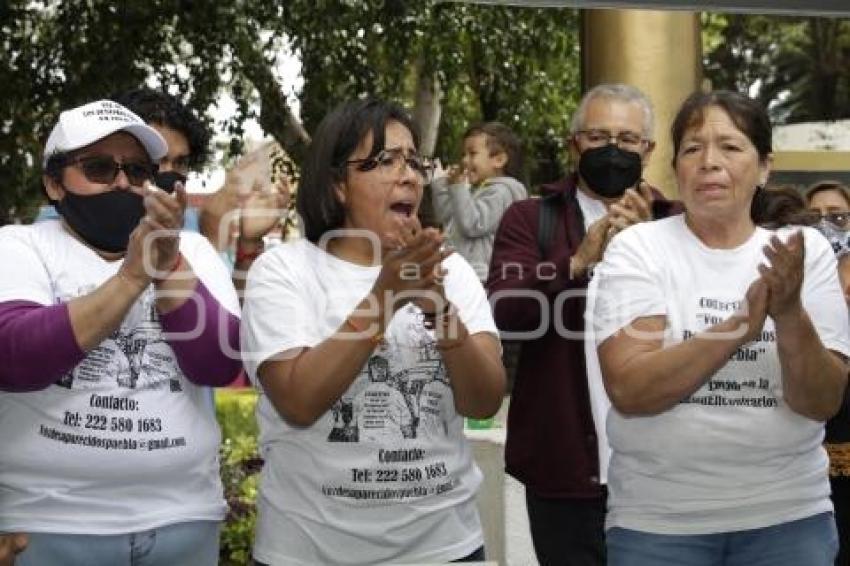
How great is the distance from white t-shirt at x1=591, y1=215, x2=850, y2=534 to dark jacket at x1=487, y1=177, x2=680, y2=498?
0.82 metres

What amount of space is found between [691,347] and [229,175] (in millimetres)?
1263

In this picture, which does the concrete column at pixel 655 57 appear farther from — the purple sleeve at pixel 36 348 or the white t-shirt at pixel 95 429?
the purple sleeve at pixel 36 348

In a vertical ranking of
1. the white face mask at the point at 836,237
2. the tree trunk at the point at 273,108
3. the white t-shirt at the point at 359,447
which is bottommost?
the white t-shirt at the point at 359,447

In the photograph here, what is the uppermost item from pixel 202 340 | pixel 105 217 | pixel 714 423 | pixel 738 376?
pixel 105 217

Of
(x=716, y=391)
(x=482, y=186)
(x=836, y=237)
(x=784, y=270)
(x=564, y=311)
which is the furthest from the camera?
(x=482, y=186)

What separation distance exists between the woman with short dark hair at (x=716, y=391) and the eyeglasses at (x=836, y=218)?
1.74 metres

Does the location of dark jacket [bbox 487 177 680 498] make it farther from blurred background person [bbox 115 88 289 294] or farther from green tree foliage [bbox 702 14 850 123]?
green tree foliage [bbox 702 14 850 123]

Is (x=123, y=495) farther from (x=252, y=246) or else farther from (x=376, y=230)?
(x=252, y=246)

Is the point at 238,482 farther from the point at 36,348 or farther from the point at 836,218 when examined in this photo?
the point at 36,348

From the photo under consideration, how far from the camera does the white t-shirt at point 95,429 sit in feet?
10.8

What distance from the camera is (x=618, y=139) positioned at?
4.39 metres

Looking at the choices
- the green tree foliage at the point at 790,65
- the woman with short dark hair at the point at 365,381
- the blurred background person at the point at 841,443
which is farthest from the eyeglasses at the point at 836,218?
the green tree foliage at the point at 790,65

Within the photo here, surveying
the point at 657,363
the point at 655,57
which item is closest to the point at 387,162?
the point at 657,363

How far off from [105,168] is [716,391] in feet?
5.00
